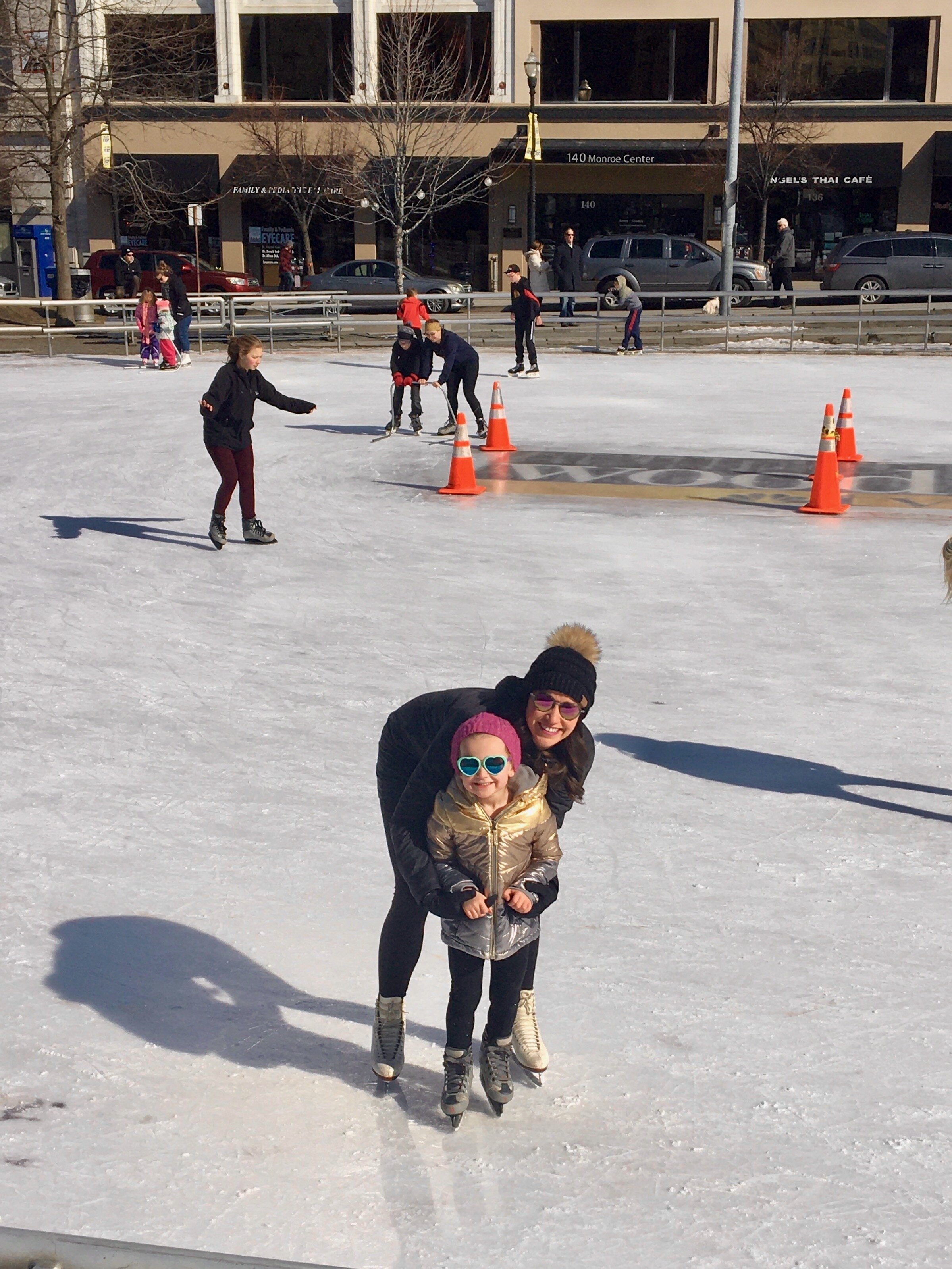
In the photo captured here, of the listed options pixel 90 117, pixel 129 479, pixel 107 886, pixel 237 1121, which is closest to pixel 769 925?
pixel 237 1121

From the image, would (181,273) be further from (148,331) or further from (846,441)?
(846,441)

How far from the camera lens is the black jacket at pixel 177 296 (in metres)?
23.2

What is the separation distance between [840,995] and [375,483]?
9.67 meters

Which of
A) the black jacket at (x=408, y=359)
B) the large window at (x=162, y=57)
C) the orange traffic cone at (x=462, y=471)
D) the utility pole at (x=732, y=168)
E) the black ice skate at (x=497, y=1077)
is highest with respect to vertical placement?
the large window at (x=162, y=57)

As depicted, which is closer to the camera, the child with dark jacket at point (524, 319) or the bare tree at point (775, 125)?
the child with dark jacket at point (524, 319)

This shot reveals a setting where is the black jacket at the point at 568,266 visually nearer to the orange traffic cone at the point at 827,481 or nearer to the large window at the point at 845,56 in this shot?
the large window at the point at 845,56

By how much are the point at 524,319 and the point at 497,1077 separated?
18570 mm

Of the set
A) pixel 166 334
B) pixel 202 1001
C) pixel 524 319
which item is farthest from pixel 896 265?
pixel 202 1001

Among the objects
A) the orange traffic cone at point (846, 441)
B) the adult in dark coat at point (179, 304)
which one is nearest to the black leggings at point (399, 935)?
the orange traffic cone at point (846, 441)

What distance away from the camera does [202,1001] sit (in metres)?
4.37

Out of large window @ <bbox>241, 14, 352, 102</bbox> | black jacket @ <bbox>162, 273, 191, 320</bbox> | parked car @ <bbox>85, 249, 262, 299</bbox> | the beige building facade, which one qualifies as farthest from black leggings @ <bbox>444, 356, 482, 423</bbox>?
large window @ <bbox>241, 14, 352, 102</bbox>

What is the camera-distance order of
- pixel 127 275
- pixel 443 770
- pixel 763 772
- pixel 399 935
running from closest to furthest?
pixel 443 770 < pixel 399 935 < pixel 763 772 < pixel 127 275

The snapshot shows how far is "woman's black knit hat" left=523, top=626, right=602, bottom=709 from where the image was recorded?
135 inches

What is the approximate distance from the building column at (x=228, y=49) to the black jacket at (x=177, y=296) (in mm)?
21525
